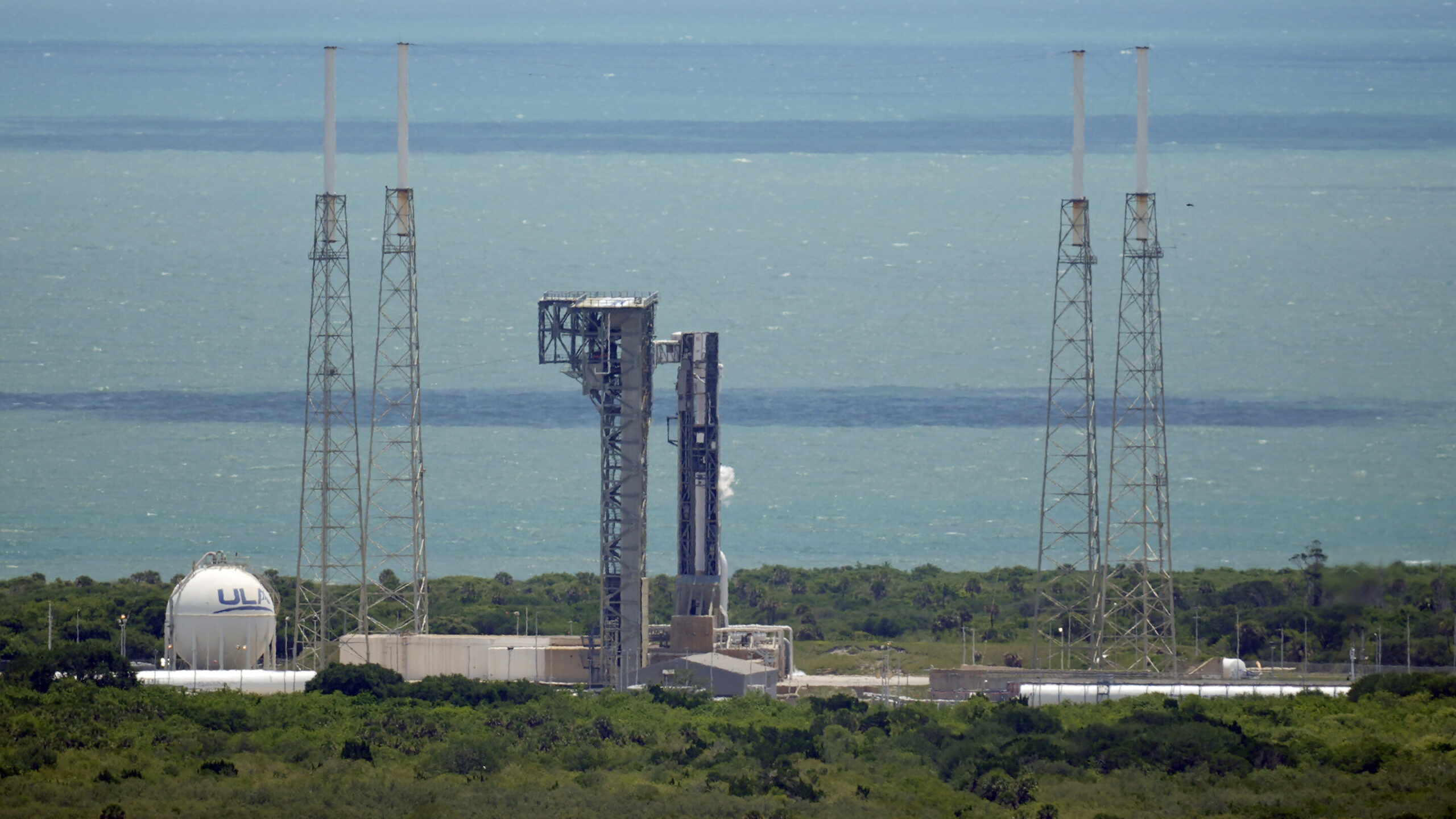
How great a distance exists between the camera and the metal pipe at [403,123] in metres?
85.1

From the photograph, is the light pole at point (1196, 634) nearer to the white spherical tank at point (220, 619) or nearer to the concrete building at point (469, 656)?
the concrete building at point (469, 656)

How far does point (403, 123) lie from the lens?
86.1 metres

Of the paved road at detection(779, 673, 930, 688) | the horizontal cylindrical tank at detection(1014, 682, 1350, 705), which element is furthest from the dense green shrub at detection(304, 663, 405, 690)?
the horizontal cylindrical tank at detection(1014, 682, 1350, 705)

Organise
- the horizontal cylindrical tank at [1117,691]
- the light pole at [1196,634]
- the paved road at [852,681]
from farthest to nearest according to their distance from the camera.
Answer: the light pole at [1196,634] → the paved road at [852,681] → the horizontal cylindrical tank at [1117,691]

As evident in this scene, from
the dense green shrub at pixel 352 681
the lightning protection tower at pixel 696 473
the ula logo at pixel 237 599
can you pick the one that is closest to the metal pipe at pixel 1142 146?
the lightning protection tower at pixel 696 473

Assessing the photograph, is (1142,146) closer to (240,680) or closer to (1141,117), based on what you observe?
(1141,117)

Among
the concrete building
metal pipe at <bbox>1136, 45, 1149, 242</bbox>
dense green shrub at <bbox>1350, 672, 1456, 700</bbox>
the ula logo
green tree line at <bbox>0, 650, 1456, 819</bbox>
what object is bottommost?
green tree line at <bbox>0, 650, 1456, 819</bbox>

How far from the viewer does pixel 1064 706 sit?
266 ft

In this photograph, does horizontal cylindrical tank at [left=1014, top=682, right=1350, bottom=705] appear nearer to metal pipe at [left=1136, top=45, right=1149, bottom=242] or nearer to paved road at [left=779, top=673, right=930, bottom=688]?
paved road at [left=779, top=673, right=930, bottom=688]

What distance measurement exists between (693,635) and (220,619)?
16.9 metres

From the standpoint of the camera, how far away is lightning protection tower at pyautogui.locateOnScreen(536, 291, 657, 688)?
8338cm

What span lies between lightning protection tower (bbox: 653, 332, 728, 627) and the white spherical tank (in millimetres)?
15119

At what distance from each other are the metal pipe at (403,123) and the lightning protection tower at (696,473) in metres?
11.0

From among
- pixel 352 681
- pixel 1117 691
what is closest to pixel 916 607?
pixel 1117 691
